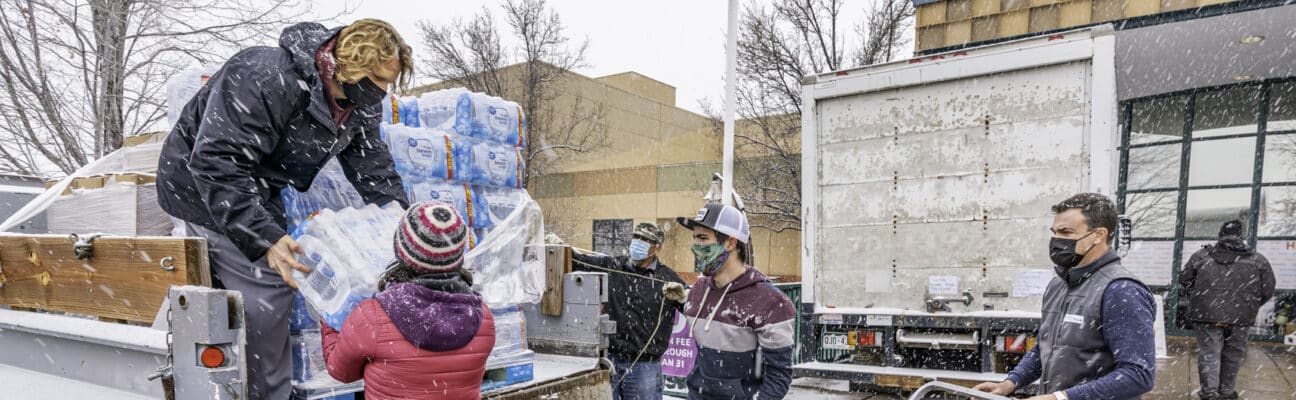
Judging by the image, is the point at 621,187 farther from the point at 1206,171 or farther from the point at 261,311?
the point at 261,311

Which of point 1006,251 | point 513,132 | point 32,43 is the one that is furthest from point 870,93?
point 32,43

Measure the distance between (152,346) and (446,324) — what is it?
84 cm

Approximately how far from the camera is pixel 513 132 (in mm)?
4684

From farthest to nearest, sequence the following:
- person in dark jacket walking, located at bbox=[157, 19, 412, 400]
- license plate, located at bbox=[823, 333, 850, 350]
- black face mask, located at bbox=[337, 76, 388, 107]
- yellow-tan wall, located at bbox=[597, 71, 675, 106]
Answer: yellow-tan wall, located at bbox=[597, 71, 675, 106], license plate, located at bbox=[823, 333, 850, 350], black face mask, located at bbox=[337, 76, 388, 107], person in dark jacket walking, located at bbox=[157, 19, 412, 400]

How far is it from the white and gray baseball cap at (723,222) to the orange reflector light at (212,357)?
7.39ft

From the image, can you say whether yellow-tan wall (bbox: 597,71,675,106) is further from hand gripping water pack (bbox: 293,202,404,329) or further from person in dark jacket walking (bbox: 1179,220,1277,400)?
hand gripping water pack (bbox: 293,202,404,329)

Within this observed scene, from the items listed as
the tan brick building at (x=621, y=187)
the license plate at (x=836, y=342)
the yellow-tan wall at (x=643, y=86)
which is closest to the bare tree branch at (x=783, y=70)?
the tan brick building at (x=621, y=187)

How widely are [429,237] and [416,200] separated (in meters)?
1.75

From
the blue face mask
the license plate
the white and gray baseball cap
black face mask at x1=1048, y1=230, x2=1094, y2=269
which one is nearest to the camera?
black face mask at x1=1048, y1=230, x2=1094, y2=269

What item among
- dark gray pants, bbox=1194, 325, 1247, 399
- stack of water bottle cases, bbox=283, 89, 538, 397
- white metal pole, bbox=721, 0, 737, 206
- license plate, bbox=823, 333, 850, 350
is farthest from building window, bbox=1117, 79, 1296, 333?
stack of water bottle cases, bbox=283, 89, 538, 397

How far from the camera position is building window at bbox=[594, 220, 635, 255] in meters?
26.8

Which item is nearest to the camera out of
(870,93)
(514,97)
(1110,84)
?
(1110,84)

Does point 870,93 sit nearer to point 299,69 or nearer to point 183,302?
point 299,69

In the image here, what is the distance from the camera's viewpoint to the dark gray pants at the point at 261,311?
2.46m
